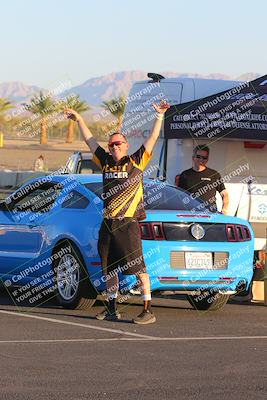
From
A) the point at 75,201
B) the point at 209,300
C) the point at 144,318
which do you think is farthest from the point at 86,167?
the point at 144,318

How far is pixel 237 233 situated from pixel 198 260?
1.95 ft

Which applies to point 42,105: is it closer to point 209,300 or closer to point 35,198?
point 35,198

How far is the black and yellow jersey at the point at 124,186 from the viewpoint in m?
10.3

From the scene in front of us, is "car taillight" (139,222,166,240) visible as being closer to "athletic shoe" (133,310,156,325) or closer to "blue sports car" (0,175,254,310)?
"blue sports car" (0,175,254,310)

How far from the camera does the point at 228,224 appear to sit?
36.1 ft

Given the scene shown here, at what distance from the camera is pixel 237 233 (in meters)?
11.1

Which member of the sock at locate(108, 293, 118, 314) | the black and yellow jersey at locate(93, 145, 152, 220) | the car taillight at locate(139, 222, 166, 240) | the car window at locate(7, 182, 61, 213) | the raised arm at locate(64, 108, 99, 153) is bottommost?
the sock at locate(108, 293, 118, 314)

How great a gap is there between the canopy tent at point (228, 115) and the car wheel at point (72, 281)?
5283 mm

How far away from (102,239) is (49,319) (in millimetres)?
935

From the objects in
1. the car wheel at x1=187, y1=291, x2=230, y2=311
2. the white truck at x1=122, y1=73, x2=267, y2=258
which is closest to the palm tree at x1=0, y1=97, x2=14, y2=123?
the white truck at x1=122, y1=73, x2=267, y2=258

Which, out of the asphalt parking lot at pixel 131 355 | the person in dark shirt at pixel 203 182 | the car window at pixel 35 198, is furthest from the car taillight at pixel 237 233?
the car window at pixel 35 198

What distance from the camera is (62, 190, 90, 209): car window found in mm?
11273

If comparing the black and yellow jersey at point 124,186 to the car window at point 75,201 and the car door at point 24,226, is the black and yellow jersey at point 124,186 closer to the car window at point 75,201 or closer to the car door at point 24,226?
the car window at point 75,201

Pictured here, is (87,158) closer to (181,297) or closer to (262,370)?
(181,297)
